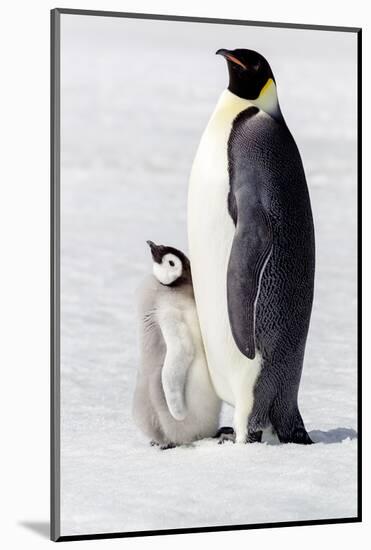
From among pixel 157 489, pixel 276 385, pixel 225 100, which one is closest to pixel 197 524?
pixel 157 489

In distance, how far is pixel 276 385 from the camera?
4.27 meters

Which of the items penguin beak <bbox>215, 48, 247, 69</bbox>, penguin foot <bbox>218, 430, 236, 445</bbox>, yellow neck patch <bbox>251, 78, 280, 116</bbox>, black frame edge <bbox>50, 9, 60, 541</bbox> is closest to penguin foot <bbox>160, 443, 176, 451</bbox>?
penguin foot <bbox>218, 430, 236, 445</bbox>

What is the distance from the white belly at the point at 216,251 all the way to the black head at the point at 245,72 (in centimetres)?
3

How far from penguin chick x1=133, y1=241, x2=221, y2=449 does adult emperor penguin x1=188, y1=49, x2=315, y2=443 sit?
4 cm

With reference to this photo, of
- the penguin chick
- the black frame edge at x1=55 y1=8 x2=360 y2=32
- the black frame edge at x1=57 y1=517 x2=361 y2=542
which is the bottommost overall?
the black frame edge at x1=57 y1=517 x2=361 y2=542

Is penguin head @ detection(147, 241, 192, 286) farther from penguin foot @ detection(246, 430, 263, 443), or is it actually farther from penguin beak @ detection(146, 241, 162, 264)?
penguin foot @ detection(246, 430, 263, 443)

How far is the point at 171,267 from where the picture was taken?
4238 mm

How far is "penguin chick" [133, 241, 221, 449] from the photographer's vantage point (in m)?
4.19

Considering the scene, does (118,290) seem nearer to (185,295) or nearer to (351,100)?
(185,295)

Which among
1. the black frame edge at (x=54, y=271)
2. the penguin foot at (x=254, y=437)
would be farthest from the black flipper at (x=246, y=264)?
the black frame edge at (x=54, y=271)

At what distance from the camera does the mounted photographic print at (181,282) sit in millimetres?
4105

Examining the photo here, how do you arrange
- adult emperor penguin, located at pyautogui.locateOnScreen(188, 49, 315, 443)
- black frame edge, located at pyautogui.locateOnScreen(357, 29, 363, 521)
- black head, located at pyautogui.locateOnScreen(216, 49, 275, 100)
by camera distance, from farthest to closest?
black frame edge, located at pyautogui.locateOnScreen(357, 29, 363, 521) < black head, located at pyautogui.locateOnScreen(216, 49, 275, 100) < adult emperor penguin, located at pyautogui.locateOnScreen(188, 49, 315, 443)

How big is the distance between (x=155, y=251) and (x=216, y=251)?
19 cm

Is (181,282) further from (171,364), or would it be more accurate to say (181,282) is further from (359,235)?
(359,235)
